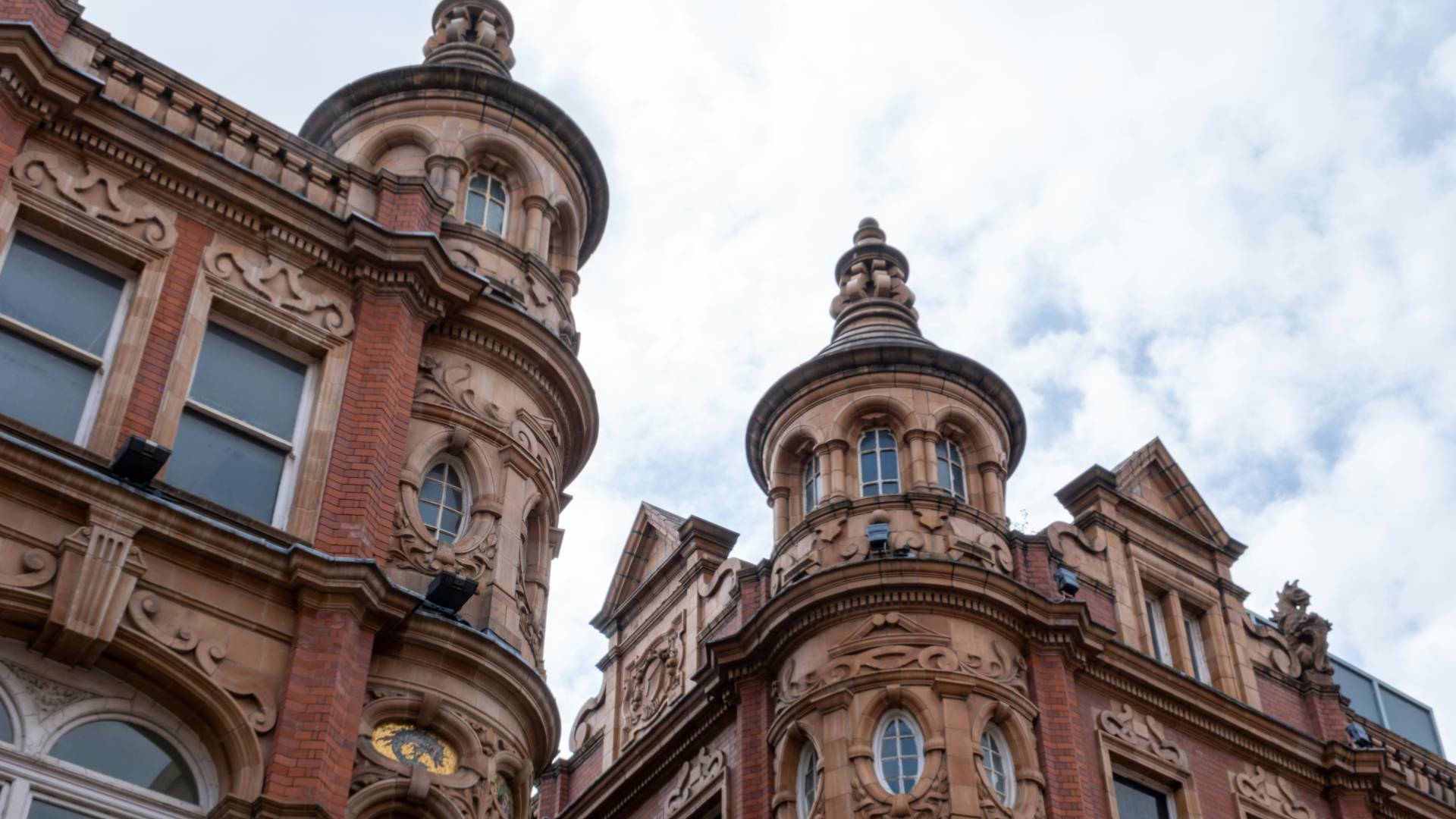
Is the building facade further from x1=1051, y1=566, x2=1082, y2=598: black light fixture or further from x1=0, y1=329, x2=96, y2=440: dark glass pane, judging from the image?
x1=1051, y1=566, x2=1082, y2=598: black light fixture

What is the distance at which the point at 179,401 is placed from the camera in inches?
689

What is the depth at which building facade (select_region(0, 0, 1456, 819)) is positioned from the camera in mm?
15820

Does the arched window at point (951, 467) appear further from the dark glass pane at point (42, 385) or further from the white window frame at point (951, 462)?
the dark glass pane at point (42, 385)

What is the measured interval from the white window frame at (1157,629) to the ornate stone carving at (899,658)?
177 inches

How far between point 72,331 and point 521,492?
5.54 m

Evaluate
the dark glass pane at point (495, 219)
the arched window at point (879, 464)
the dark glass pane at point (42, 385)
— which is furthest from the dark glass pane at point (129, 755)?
the arched window at point (879, 464)

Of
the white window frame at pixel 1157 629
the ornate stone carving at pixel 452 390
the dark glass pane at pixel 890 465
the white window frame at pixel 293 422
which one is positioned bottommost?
the white window frame at pixel 293 422

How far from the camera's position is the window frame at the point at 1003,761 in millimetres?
22453

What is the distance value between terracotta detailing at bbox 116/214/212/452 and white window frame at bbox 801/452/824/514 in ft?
36.5

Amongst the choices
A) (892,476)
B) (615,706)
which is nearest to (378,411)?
(892,476)

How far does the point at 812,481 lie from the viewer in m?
27.4

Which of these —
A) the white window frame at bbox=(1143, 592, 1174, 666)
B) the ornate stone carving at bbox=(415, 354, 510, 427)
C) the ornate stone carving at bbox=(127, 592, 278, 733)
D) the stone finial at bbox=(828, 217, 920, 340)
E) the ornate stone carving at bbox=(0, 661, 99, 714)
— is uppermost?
the stone finial at bbox=(828, 217, 920, 340)

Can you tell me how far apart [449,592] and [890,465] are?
34.2ft

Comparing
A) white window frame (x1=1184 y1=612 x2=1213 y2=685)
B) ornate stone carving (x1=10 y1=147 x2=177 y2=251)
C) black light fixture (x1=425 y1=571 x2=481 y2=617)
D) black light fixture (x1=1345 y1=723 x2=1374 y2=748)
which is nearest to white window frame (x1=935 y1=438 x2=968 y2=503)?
white window frame (x1=1184 y1=612 x2=1213 y2=685)
